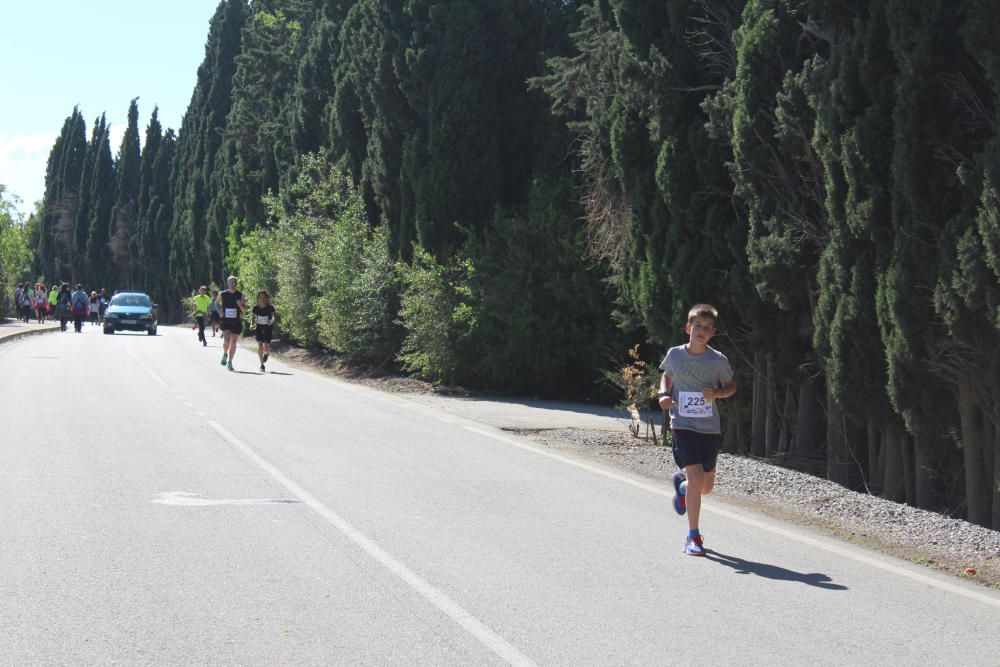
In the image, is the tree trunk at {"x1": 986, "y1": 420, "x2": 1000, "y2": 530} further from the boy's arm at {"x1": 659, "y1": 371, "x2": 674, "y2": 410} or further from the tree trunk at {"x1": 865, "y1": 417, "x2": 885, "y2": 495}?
the boy's arm at {"x1": 659, "y1": 371, "x2": 674, "y2": 410}

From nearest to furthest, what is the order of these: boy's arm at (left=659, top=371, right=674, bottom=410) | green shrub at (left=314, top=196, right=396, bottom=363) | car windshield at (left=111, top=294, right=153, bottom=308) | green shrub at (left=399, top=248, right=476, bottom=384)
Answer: boy's arm at (left=659, top=371, right=674, bottom=410) < green shrub at (left=399, top=248, right=476, bottom=384) < green shrub at (left=314, top=196, right=396, bottom=363) < car windshield at (left=111, top=294, right=153, bottom=308)

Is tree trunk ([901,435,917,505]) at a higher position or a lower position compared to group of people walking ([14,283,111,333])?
lower

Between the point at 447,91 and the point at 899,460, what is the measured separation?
575 inches

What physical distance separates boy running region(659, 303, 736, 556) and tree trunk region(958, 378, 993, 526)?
2436mm

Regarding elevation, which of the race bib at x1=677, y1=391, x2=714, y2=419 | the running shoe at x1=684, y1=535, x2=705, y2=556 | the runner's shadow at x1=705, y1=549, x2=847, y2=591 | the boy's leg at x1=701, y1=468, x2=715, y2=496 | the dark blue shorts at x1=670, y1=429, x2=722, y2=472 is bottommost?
the runner's shadow at x1=705, y1=549, x2=847, y2=591

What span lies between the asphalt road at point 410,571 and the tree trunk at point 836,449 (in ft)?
6.78

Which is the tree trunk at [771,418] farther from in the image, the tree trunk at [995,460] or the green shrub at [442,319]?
the green shrub at [442,319]

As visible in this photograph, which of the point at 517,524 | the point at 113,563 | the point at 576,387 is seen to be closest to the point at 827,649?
the point at 517,524

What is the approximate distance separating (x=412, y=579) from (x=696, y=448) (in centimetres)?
228

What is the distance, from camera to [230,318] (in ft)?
88.2

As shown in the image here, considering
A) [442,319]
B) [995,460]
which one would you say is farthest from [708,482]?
[442,319]

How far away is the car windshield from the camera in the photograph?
4847 centimetres

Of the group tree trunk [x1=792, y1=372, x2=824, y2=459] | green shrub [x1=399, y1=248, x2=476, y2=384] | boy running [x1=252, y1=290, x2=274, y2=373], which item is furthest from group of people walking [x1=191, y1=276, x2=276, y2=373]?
tree trunk [x1=792, y1=372, x2=824, y2=459]

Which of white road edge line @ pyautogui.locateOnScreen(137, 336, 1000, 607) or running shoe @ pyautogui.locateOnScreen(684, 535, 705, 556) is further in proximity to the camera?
running shoe @ pyautogui.locateOnScreen(684, 535, 705, 556)
